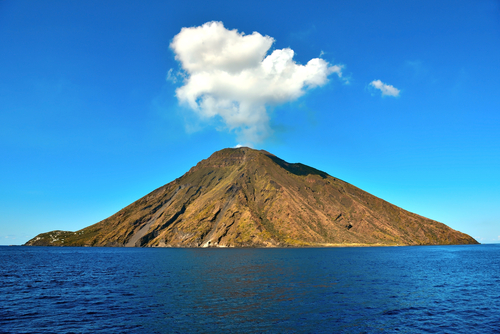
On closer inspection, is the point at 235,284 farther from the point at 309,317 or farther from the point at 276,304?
the point at 309,317

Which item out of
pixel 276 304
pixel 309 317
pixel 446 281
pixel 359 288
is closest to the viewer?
pixel 309 317

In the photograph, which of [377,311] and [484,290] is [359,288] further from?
[484,290]

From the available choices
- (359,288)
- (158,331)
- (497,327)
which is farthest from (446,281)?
(158,331)

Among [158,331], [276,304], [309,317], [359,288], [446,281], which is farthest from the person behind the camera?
[446,281]

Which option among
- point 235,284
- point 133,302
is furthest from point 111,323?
point 235,284

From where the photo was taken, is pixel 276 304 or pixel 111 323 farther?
pixel 276 304

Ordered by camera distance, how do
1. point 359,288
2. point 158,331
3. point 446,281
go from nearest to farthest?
1. point 158,331
2. point 359,288
3. point 446,281

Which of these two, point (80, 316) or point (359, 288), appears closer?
point (80, 316)

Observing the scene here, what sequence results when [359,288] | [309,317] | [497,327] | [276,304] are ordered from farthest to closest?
[359,288]
[276,304]
[309,317]
[497,327]
